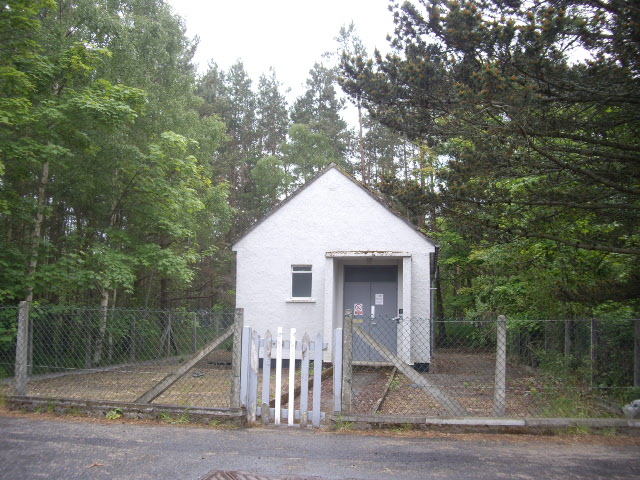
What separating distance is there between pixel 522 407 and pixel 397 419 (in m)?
2.90

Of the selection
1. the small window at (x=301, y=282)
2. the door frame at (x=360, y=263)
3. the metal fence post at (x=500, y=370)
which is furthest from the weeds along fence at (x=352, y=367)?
the small window at (x=301, y=282)

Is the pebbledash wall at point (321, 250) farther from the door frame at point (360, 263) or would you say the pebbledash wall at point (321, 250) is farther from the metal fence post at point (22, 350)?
the metal fence post at point (22, 350)

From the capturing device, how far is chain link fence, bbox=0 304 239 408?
816 cm

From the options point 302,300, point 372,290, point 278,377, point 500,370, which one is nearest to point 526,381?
point 500,370

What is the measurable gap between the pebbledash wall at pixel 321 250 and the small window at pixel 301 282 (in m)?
0.18

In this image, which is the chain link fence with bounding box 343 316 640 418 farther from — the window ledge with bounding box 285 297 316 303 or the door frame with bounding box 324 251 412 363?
the window ledge with bounding box 285 297 316 303

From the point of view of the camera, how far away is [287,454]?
573 centimetres

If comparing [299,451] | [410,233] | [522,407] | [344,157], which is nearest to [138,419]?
[299,451]

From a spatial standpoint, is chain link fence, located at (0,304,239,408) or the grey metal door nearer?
chain link fence, located at (0,304,239,408)

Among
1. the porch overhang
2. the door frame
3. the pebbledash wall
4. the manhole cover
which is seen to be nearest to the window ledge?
the pebbledash wall

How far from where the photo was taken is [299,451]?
19.2 feet

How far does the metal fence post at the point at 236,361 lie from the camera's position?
7016 millimetres

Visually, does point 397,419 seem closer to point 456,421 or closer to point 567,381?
point 456,421

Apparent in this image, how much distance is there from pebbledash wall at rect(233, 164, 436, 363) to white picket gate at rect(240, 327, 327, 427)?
797cm
